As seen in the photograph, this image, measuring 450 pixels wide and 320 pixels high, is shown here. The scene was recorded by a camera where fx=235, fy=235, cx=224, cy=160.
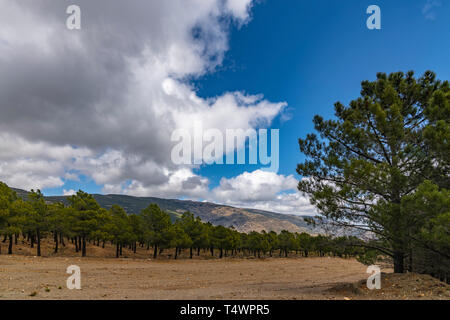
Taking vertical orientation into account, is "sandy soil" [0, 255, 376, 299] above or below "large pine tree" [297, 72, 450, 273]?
below

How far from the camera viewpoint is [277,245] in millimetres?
79625

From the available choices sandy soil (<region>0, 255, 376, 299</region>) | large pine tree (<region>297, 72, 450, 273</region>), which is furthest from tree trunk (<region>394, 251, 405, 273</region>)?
sandy soil (<region>0, 255, 376, 299</region>)

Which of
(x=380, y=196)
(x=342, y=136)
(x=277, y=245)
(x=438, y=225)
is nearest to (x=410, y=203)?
(x=438, y=225)

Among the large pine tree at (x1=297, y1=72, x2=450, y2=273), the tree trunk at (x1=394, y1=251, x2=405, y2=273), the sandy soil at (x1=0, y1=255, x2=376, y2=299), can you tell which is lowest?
the sandy soil at (x1=0, y1=255, x2=376, y2=299)

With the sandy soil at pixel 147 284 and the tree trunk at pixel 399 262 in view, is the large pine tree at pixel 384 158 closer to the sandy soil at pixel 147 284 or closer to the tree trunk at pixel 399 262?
the tree trunk at pixel 399 262

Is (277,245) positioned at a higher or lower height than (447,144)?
lower

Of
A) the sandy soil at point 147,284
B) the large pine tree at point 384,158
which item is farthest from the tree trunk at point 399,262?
the sandy soil at point 147,284

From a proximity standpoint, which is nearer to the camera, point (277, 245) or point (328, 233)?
point (328, 233)

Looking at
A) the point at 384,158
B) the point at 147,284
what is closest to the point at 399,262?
the point at 384,158

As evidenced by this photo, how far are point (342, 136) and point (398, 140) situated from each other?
2614mm

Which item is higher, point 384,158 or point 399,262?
point 384,158

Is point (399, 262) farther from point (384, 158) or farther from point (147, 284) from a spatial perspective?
point (147, 284)

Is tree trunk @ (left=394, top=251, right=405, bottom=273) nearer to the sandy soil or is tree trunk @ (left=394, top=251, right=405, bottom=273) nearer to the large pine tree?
the large pine tree

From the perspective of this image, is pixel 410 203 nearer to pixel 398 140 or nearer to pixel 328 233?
pixel 398 140
